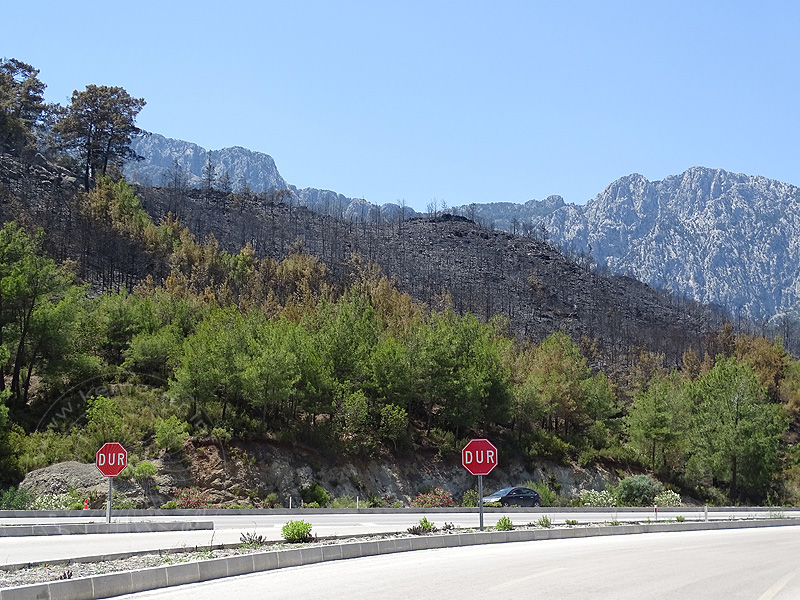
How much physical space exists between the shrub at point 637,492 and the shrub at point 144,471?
1069 inches

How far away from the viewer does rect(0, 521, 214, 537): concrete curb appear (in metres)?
19.3

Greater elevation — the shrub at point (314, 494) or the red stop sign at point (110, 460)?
the red stop sign at point (110, 460)

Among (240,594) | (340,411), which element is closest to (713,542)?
(240,594)

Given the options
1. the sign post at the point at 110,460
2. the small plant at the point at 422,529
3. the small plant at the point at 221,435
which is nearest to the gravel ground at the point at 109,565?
the small plant at the point at 422,529

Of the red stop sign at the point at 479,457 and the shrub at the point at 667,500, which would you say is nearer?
the red stop sign at the point at 479,457

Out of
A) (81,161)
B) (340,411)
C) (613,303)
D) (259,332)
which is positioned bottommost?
(340,411)

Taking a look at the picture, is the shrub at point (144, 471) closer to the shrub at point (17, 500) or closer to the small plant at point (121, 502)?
the small plant at point (121, 502)

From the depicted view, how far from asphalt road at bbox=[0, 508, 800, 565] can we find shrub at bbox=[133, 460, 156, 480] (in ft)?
33.7

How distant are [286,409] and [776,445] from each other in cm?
3970

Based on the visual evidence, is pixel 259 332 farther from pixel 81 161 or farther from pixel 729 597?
pixel 81 161

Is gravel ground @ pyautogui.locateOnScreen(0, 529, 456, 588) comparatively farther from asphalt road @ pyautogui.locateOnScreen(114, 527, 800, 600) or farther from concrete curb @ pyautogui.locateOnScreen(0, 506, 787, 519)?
concrete curb @ pyautogui.locateOnScreen(0, 506, 787, 519)

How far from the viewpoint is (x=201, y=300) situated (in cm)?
6512

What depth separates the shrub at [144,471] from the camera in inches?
1458

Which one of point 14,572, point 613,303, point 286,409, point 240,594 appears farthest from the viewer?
point 613,303
